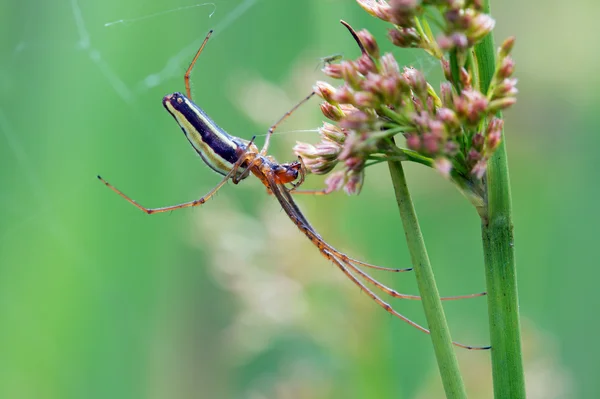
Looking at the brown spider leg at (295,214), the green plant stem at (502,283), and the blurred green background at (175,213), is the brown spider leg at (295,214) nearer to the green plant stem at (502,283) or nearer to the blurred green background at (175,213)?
the blurred green background at (175,213)

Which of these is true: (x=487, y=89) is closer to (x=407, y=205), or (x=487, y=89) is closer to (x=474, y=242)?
(x=407, y=205)

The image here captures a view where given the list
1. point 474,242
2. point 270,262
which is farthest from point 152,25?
point 474,242

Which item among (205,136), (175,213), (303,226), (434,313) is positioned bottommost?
(434,313)

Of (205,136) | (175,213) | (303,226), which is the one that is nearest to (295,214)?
(303,226)

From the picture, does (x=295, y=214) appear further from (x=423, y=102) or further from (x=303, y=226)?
(x=423, y=102)

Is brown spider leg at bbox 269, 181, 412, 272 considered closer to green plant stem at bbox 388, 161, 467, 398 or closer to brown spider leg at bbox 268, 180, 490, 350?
brown spider leg at bbox 268, 180, 490, 350

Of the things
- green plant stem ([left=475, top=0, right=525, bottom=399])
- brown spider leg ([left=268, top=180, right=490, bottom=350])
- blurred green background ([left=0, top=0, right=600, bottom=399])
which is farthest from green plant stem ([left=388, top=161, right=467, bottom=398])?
blurred green background ([left=0, top=0, right=600, bottom=399])
